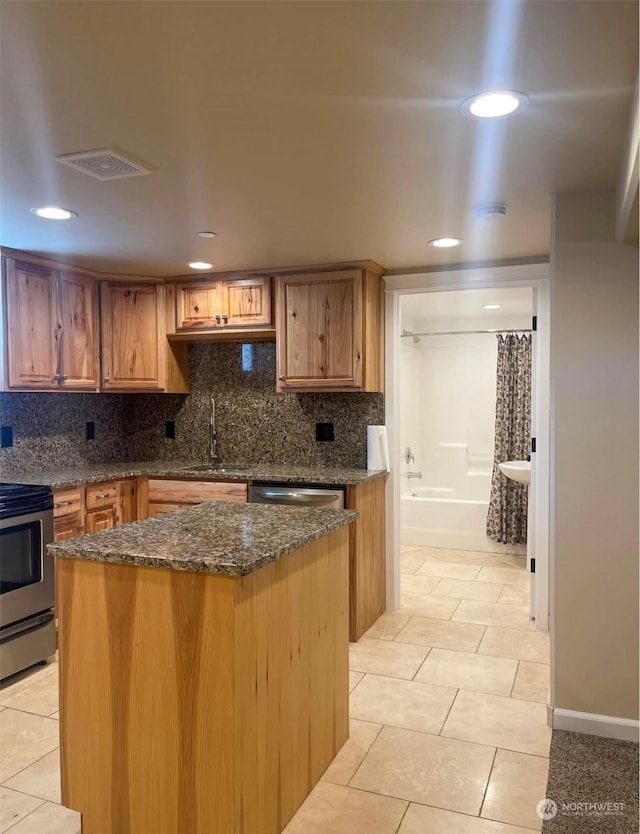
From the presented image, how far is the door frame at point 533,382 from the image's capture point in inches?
148

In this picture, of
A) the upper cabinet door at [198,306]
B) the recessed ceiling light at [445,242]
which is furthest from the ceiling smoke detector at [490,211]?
the upper cabinet door at [198,306]

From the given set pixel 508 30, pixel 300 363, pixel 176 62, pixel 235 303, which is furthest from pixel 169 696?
pixel 235 303

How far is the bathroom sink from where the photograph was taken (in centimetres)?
502

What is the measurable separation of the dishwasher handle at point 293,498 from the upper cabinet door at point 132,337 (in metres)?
1.23

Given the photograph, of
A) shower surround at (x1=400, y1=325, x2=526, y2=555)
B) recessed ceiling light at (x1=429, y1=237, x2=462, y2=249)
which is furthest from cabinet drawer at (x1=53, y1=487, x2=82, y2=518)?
shower surround at (x1=400, y1=325, x2=526, y2=555)

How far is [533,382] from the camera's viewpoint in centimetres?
387

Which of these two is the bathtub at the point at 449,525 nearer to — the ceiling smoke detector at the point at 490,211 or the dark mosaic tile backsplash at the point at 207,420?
the dark mosaic tile backsplash at the point at 207,420

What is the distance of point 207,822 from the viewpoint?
175 cm

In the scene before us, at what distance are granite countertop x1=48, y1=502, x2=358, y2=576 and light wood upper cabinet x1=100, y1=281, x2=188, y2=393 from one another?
214cm

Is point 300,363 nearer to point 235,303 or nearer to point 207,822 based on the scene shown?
point 235,303

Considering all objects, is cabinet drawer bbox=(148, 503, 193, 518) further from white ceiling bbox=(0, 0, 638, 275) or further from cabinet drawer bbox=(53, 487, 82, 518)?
white ceiling bbox=(0, 0, 638, 275)

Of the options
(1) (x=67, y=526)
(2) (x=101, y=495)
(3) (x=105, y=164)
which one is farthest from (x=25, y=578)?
(3) (x=105, y=164)

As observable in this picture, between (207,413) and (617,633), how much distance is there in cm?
312

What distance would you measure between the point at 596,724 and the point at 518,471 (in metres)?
2.67
